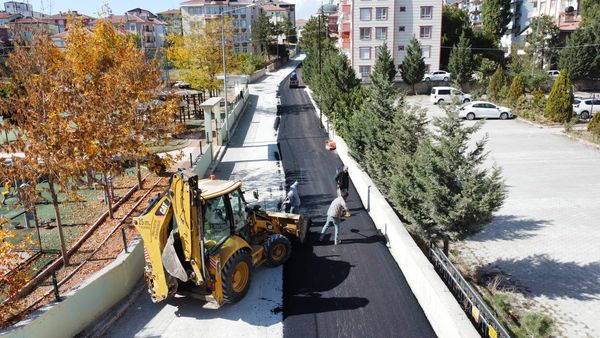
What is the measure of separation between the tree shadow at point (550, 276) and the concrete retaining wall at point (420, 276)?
311 cm

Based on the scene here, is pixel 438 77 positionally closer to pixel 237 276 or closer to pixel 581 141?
pixel 581 141

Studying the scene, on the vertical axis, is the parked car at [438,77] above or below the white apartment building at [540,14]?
below

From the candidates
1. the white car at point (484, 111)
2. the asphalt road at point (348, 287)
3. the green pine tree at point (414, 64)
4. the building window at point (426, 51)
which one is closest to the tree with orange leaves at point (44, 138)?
the asphalt road at point (348, 287)

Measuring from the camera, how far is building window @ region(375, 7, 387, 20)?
176ft

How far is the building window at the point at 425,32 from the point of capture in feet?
176

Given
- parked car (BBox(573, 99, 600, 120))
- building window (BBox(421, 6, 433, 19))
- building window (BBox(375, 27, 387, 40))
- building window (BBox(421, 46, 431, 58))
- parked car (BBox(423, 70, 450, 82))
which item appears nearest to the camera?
parked car (BBox(573, 99, 600, 120))

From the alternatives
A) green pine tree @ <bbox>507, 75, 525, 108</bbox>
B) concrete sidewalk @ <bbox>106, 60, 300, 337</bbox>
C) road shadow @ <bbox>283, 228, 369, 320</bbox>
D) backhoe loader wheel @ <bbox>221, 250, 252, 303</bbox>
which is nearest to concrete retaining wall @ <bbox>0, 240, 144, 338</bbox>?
concrete sidewalk @ <bbox>106, 60, 300, 337</bbox>

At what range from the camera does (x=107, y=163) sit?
12344mm

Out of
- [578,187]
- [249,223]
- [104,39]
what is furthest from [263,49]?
[249,223]

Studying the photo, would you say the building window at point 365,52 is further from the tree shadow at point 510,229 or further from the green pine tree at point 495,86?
the tree shadow at point 510,229

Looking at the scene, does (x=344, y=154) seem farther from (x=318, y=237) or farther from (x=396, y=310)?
(x=396, y=310)

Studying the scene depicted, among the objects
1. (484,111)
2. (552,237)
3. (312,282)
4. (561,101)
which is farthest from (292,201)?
(561,101)

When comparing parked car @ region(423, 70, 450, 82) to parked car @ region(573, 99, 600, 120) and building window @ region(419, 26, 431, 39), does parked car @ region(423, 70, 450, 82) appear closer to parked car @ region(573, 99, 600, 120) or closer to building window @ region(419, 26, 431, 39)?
building window @ region(419, 26, 431, 39)

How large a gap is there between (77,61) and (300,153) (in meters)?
11.0
